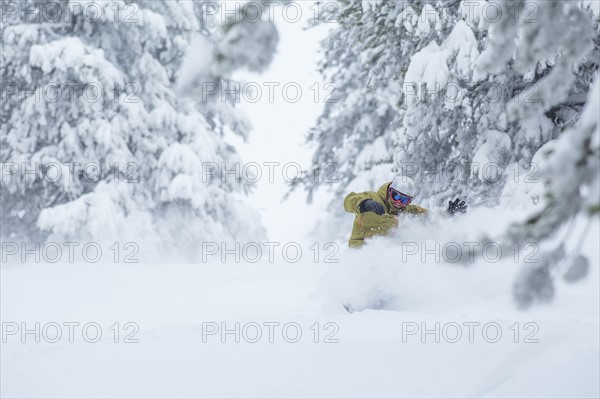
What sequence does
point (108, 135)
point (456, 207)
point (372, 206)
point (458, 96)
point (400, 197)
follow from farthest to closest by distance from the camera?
point (108, 135), point (458, 96), point (456, 207), point (400, 197), point (372, 206)

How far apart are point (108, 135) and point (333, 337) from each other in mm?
10661

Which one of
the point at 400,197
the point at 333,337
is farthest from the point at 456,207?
the point at 333,337

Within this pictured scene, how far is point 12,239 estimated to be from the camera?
1738 centimetres

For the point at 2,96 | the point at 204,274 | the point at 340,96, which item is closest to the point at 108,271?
the point at 204,274

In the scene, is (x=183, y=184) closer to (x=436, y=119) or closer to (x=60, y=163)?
(x=60, y=163)

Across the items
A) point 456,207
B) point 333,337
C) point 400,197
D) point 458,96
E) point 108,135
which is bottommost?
point 333,337

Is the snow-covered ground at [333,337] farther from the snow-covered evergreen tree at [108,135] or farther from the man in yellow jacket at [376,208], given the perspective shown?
the snow-covered evergreen tree at [108,135]

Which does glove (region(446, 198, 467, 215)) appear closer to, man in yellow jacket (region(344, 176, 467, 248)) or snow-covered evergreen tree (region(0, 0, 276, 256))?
man in yellow jacket (region(344, 176, 467, 248))

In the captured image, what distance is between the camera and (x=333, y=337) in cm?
A: 605

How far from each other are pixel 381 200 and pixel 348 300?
131 cm

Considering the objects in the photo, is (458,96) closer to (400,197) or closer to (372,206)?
(400,197)

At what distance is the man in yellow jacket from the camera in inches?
303

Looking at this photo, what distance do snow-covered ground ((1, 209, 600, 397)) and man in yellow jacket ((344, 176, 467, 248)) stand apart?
176mm

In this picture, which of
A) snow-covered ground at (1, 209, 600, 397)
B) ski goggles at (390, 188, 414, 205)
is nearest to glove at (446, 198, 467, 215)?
snow-covered ground at (1, 209, 600, 397)
